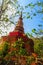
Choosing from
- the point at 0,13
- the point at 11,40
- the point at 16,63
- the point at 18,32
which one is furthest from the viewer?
the point at 18,32

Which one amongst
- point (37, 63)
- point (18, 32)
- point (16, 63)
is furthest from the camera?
point (18, 32)

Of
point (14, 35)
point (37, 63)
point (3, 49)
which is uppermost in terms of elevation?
point (14, 35)

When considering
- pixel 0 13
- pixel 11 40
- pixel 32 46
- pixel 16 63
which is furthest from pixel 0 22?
pixel 32 46

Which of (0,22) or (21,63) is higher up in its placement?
(0,22)

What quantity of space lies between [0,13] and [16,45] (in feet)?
12.2

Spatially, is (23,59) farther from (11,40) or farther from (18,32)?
(18,32)

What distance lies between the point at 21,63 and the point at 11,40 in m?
8.95

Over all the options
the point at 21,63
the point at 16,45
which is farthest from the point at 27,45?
the point at 16,45

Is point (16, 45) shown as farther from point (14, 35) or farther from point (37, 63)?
point (14, 35)

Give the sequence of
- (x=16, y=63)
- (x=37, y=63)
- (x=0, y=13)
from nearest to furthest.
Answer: (x=0, y=13) < (x=16, y=63) < (x=37, y=63)

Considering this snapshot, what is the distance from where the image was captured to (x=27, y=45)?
1702 inches

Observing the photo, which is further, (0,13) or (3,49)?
(3,49)

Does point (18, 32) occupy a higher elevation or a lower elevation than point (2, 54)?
higher

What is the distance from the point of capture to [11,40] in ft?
140
